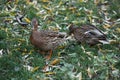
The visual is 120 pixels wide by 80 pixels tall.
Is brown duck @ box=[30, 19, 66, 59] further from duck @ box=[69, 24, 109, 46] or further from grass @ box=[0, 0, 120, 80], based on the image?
duck @ box=[69, 24, 109, 46]

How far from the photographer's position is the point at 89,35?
7.09 m

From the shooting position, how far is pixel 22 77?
6.16m

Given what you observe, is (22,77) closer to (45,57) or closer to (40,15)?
(45,57)

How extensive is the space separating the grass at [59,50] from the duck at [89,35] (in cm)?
11

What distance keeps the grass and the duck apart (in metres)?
0.11

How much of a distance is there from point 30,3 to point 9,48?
2.14 meters

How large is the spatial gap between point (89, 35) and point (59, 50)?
63 centimetres

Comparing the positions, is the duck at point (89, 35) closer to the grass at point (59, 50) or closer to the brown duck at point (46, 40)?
Result: the grass at point (59, 50)

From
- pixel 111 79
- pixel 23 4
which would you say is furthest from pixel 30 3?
pixel 111 79

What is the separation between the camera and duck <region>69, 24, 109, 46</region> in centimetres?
705

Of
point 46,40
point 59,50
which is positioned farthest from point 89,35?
point 46,40

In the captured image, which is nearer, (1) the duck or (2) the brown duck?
(2) the brown duck

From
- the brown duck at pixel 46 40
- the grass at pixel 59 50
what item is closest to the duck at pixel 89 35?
the grass at pixel 59 50

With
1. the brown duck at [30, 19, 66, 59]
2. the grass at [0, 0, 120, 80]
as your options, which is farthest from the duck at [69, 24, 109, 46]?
the brown duck at [30, 19, 66, 59]
